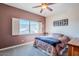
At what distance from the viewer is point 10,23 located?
1.86 m

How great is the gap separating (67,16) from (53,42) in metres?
0.55

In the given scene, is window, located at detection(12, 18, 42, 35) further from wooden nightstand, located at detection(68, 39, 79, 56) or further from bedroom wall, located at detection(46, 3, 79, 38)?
wooden nightstand, located at detection(68, 39, 79, 56)

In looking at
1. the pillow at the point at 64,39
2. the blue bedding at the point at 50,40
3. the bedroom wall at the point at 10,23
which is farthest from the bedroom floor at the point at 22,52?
the pillow at the point at 64,39

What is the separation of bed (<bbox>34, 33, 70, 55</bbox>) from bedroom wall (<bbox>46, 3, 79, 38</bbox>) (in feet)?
0.34

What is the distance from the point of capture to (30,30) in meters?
1.78

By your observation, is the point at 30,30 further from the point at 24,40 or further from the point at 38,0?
the point at 38,0

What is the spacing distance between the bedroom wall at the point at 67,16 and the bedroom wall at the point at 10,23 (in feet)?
0.74

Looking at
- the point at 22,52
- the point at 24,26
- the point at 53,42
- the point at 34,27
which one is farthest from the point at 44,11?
the point at 22,52

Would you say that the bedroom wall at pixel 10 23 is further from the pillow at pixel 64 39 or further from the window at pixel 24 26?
the pillow at pixel 64 39

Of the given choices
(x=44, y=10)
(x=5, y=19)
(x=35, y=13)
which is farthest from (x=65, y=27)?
(x=5, y=19)

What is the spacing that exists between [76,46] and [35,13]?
956mm

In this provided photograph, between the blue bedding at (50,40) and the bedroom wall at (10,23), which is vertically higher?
the bedroom wall at (10,23)

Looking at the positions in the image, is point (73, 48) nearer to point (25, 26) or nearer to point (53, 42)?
point (53, 42)

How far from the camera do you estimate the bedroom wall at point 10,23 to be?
1.73 m
